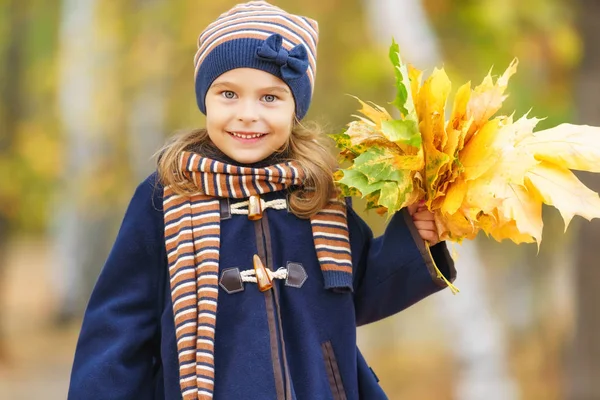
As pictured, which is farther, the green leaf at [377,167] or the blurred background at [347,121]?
the blurred background at [347,121]

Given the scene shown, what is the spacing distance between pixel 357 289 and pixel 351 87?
7.53 m

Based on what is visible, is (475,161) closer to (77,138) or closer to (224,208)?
(224,208)

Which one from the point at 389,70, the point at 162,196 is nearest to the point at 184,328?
the point at 162,196

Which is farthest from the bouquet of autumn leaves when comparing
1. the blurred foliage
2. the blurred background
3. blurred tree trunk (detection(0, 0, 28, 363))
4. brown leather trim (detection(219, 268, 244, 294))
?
blurred tree trunk (detection(0, 0, 28, 363))

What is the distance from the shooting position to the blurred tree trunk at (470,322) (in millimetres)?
7621

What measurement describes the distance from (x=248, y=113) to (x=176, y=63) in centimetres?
976

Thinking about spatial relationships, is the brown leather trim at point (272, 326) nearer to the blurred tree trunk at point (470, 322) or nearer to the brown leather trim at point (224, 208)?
the brown leather trim at point (224, 208)

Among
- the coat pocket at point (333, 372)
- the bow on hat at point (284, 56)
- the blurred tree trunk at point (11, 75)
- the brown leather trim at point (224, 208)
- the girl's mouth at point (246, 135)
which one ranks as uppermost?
the blurred tree trunk at point (11, 75)

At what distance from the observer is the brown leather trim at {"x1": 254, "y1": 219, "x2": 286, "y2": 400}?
2.84 meters

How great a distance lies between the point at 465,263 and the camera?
7.83 m

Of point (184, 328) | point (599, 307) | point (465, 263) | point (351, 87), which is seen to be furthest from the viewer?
point (351, 87)

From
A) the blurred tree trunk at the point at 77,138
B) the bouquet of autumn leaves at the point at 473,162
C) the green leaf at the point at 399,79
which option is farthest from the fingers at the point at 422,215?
the blurred tree trunk at the point at 77,138

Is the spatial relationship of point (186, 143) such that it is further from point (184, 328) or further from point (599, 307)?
point (599, 307)

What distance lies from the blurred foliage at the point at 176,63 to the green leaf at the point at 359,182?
4462mm
